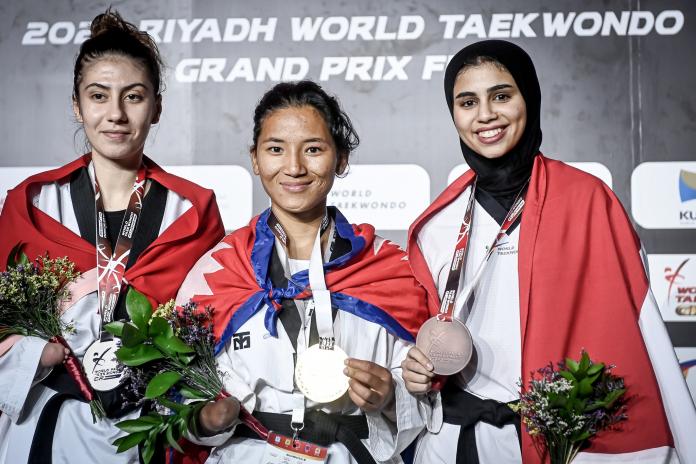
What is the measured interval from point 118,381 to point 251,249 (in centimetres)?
58

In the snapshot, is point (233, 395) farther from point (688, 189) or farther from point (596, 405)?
point (688, 189)

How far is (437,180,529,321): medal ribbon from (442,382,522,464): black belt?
268mm

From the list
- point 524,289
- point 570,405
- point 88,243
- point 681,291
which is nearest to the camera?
point 570,405

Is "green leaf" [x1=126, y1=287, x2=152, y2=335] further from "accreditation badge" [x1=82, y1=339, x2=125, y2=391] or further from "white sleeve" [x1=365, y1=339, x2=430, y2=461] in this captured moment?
"white sleeve" [x1=365, y1=339, x2=430, y2=461]

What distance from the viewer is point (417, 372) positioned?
7.25 ft

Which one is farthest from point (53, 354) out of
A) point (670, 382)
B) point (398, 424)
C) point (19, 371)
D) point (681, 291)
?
point (681, 291)

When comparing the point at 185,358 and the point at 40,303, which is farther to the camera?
the point at 40,303

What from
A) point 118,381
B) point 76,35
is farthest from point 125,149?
point 76,35

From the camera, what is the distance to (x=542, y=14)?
405 cm

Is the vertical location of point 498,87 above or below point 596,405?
above

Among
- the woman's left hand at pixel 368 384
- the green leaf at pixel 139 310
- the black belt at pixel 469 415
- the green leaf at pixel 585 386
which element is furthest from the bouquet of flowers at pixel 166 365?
the green leaf at pixel 585 386

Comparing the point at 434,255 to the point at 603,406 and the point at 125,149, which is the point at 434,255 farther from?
the point at 125,149

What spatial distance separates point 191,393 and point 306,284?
477 mm

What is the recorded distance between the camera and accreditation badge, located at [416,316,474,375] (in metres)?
2.20
